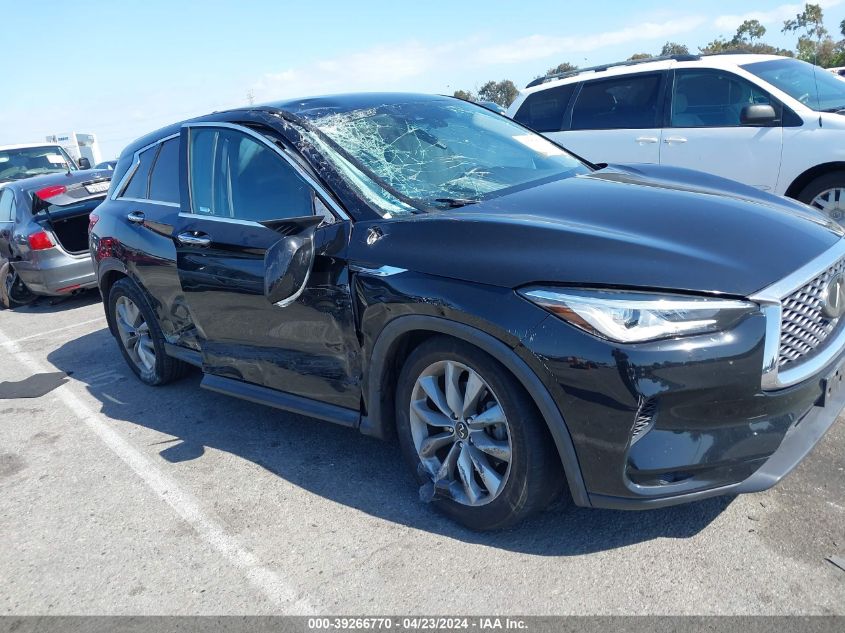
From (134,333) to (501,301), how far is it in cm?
363

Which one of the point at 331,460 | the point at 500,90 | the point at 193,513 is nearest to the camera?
the point at 193,513

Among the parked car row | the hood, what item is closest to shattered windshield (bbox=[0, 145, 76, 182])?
the parked car row

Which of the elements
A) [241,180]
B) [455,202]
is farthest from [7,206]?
[455,202]

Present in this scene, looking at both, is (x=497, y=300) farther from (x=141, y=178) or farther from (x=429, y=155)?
(x=141, y=178)

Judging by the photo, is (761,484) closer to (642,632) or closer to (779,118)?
(642,632)

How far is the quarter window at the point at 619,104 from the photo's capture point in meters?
7.06

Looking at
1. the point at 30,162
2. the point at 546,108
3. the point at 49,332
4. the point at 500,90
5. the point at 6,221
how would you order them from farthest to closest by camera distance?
the point at 500,90 → the point at 30,162 → the point at 6,221 → the point at 546,108 → the point at 49,332

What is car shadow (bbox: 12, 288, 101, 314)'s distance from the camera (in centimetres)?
877

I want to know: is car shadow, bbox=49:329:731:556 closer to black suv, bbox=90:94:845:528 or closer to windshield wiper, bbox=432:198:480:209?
black suv, bbox=90:94:845:528

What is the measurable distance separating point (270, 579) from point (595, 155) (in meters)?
5.83

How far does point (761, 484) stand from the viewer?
243 cm

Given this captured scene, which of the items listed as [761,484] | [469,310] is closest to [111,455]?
[469,310]

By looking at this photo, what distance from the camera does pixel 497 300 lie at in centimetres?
256

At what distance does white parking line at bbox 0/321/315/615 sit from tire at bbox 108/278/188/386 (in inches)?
18.4
